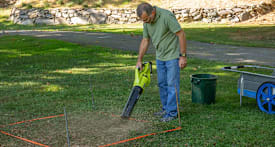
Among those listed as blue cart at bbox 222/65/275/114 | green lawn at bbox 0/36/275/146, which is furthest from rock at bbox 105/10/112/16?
blue cart at bbox 222/65/275/114

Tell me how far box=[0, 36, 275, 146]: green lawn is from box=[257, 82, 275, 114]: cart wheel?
176 mm

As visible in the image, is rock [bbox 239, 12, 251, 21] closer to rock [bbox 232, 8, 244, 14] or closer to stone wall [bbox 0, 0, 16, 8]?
rock [bbox 232, 8, 244, 14]

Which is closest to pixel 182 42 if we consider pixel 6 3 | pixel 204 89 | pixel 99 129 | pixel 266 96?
pixel 204 89

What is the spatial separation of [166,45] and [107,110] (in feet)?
5.84

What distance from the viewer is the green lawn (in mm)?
4914

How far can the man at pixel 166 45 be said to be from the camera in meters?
5.21

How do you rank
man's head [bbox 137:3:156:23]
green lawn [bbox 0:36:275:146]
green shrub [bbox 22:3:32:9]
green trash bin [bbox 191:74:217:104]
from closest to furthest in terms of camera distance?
1. green lawn [bbox 0:36:275:146]
2. man's head [bbox 137:3:156:23]
3. green trash bin [bbox 191:74:217:104]
4. green shrub [bbox 22:3:32:9]

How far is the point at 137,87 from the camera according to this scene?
17.2 ft

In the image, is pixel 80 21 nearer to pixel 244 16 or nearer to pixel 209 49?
pixel 244 16

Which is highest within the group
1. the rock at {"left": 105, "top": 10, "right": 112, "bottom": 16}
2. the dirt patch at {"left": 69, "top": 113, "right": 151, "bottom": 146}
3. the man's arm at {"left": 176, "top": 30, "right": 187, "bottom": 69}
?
the man's arm at {"left": 176, "top": 30, "right": 187, "bottom": 69}

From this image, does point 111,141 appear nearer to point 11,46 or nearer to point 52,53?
→ point 52,53

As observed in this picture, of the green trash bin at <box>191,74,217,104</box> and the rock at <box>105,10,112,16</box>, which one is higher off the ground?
the green trash bin at <box>191,74,217,104</box>

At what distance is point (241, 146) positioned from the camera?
14.8 feet

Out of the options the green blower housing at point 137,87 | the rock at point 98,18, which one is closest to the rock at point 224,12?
the rock at point 98,18
